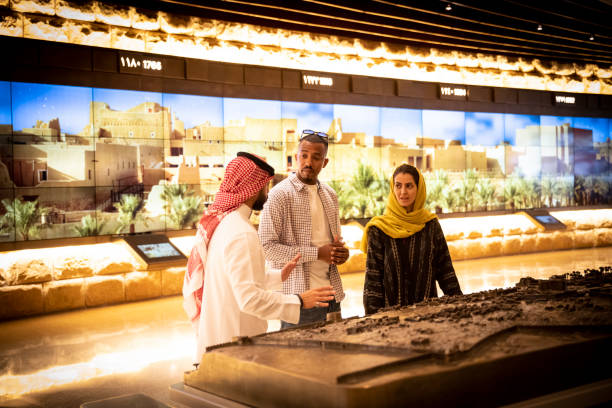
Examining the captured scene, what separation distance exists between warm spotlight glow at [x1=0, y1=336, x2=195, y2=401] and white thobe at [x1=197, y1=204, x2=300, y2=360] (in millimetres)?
2821

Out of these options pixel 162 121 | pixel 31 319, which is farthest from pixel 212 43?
pixel 31 319

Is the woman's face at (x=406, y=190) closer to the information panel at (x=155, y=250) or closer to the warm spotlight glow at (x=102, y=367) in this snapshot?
the warm spotlight glow at (x=102, y=367)

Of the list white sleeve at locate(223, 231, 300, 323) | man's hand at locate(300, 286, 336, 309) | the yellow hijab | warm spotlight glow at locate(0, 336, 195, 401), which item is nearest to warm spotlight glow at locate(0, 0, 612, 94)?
warm spotlight glow at locate(0, 336, 195, 401)

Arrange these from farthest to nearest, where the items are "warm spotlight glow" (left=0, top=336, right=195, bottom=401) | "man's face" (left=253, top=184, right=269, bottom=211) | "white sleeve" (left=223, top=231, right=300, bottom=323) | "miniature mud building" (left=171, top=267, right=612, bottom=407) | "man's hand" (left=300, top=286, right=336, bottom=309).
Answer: "warm spotlight glow" (left=0, top=336, right=195, bottom=401) < "man's face" (left=253, top=184, right=269, bottom=211) < "man's hand" (left=300, top=286, right=336, bottom=309) < "white sleeve" (left=223, top=231, right=300, bottom=323) < "miniature mud building" (left=171, top=267, right=612, bottom=407)

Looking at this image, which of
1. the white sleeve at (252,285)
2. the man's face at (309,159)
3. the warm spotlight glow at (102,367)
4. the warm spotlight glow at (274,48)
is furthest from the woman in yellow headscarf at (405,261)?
the warm spotlight glow at (274,48)

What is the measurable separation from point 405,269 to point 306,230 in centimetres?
68

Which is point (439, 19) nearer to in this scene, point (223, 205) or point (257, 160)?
point (257, 160)

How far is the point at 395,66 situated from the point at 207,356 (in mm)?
10009

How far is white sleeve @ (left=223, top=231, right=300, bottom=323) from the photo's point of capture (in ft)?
7.90

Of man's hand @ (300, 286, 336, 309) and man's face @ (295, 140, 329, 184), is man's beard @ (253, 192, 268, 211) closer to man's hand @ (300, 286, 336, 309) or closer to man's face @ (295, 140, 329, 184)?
man's hand @ (300, 286, 336, 309)

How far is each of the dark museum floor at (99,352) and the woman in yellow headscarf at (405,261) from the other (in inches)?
76.3

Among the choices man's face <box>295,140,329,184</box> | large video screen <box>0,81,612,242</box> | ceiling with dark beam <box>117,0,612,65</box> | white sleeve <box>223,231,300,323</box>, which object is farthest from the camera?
ceiling with dark beam <box>117,0,612,65</box>

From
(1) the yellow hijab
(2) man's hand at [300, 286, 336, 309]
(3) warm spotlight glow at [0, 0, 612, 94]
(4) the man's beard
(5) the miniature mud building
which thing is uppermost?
(3) warm spotlight glow at [0, 0, 612, 94]

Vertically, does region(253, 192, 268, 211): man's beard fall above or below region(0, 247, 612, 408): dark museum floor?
above
